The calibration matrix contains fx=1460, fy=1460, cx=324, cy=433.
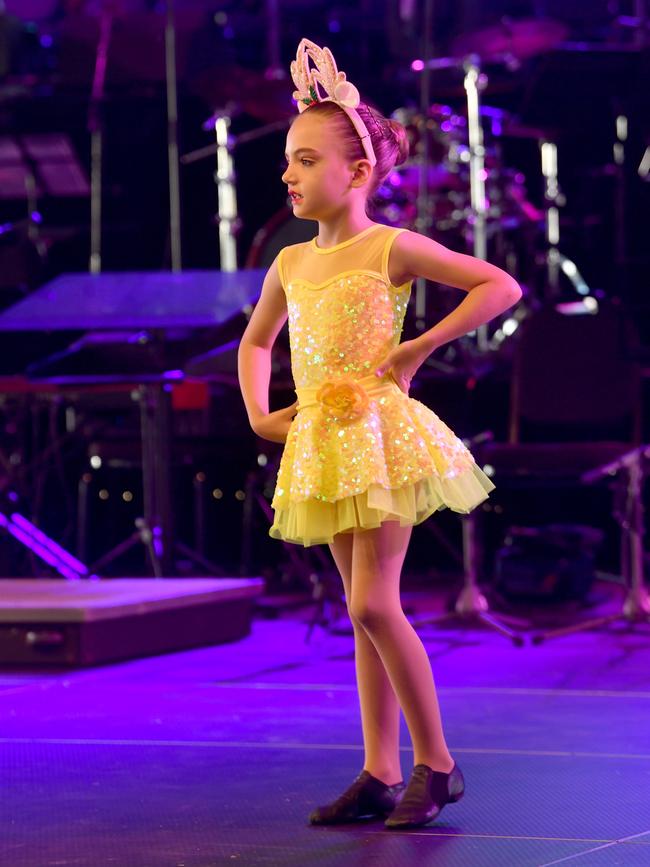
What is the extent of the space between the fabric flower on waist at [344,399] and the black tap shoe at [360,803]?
2.33 ft

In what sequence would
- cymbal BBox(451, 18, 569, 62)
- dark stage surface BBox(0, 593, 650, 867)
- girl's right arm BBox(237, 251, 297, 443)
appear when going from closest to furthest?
dark stage surface BBox(0, 593, 650, 867)
girl's right arm BBox(237, 251, 297, 443)
cymbal BBox(451, 18, 569, 62)

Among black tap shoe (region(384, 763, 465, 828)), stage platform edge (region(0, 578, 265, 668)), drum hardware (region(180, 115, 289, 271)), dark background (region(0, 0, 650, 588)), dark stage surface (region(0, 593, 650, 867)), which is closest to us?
dark stage surface (region(0, 593, 650, 867))

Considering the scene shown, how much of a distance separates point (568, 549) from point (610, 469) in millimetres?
956

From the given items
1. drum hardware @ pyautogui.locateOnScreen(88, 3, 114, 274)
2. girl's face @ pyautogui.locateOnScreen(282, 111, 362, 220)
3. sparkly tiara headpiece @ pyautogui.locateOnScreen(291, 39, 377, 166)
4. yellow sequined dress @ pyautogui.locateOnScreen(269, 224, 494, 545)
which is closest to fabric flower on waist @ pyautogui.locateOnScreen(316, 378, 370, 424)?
yellow sequined dress @ pyautogui.locateOnScreen(269, 224, 494, 545)

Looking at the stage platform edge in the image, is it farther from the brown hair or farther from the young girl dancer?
the brown hair

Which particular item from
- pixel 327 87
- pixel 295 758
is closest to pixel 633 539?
pixel 295 758

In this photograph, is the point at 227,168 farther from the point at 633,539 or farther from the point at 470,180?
the point at 633,539

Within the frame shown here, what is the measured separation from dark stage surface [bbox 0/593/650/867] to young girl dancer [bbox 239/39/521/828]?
0.60 ft

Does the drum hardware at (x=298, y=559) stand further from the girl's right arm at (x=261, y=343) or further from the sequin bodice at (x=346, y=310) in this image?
the sequin bodice at (x=346, y=310)

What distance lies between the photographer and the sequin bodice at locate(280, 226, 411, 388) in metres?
2.84

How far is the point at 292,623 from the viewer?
19.5 ft

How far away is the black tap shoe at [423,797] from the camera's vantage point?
2762 millimetres

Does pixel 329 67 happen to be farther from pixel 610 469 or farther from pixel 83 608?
pixel 610 469

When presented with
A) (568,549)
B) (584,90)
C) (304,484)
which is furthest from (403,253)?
(584,90)
